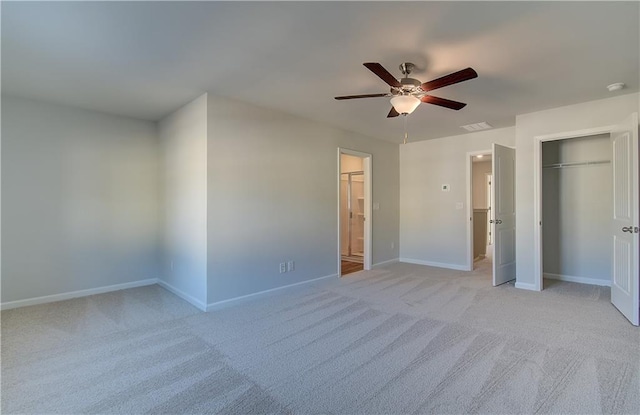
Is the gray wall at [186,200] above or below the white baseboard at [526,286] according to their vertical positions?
above

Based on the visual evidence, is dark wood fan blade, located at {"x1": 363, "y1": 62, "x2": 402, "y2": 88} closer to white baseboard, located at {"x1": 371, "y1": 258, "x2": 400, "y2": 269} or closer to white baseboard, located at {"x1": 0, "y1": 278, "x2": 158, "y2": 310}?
white baseboard, located at {"x1": 371, "y1": 258, "x2": 400, "y2": 269}

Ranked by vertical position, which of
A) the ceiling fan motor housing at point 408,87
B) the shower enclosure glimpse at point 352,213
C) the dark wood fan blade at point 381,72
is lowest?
the shower enclosure glimpse at point 352,213

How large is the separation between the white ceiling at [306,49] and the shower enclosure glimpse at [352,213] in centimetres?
352

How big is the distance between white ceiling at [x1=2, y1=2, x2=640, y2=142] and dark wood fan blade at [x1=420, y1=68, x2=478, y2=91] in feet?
0.98

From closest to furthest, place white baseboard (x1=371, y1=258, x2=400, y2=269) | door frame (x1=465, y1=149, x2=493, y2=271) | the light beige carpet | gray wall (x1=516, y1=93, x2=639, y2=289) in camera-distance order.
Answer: the light beige carpet → gray wall (x1=516, y1=93, x2=639, y2=289) → door frame (x1=465, y1=149, x2=493, y2=271) → white baseboard (x1=371, y1=258, x2=400, y2=269)

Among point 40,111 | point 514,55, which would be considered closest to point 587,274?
point 514,55

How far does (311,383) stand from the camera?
2.09 metres

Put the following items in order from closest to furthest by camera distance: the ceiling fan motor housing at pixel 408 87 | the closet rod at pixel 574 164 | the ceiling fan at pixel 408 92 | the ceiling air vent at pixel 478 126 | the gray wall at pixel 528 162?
the ceiling fan at pixel 408 92
the ceiling fan motor housing at pixel 408 87
the gray wall at pixel 528 162
the closet rod at pixel 574 164
the ceiling air vent at pixel 478 126

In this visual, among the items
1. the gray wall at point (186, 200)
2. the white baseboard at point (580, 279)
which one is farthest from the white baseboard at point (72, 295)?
the white baseboard at point (580, 279)

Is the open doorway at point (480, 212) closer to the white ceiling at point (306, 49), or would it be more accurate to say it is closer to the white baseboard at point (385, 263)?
the white baseboard at point (385, 263)

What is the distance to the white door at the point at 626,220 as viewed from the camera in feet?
9.89

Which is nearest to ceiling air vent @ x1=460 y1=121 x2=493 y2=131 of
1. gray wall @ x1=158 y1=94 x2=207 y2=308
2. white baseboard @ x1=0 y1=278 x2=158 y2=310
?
gray wall @ x1=158 y1=94 x2=207 y2=308

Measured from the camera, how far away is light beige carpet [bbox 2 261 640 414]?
1911mm

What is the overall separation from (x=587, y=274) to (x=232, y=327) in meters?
5.08
